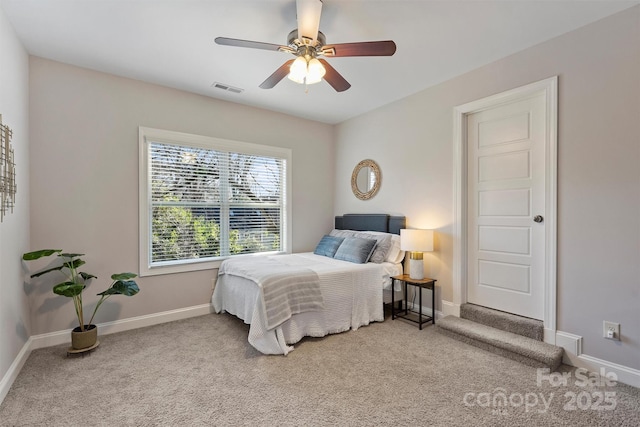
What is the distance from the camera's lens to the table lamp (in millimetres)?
3268

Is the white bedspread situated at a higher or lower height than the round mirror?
lower

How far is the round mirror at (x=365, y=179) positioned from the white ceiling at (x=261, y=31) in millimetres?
1246

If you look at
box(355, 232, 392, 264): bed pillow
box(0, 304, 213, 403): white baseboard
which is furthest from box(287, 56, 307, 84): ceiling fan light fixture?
box(0, 304, 213, 403): white baseboard

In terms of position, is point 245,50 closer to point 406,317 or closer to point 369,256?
point 369,256

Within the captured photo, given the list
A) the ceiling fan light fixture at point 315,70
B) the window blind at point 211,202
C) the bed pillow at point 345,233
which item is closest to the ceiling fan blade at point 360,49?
the ceiling fan light fixture at point 315,70

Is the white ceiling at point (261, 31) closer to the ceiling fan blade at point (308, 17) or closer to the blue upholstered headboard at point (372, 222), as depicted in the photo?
the ceiling fan blade at point (308, 17)

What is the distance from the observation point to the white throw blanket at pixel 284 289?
2.67 m

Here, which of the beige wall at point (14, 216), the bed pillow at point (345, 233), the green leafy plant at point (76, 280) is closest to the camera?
the beige wall at point (14, 216)

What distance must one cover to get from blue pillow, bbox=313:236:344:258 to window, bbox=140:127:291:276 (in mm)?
631

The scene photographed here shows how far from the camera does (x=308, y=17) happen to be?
77.8 inches

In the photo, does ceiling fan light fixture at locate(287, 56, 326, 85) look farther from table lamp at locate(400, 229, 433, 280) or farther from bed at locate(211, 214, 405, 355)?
table lamp at locate(400, 229, 433, 280)

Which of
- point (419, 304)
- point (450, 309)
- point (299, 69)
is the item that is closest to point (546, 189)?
point (450, 309)

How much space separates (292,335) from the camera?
109 inches

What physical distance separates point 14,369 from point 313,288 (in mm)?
2360
